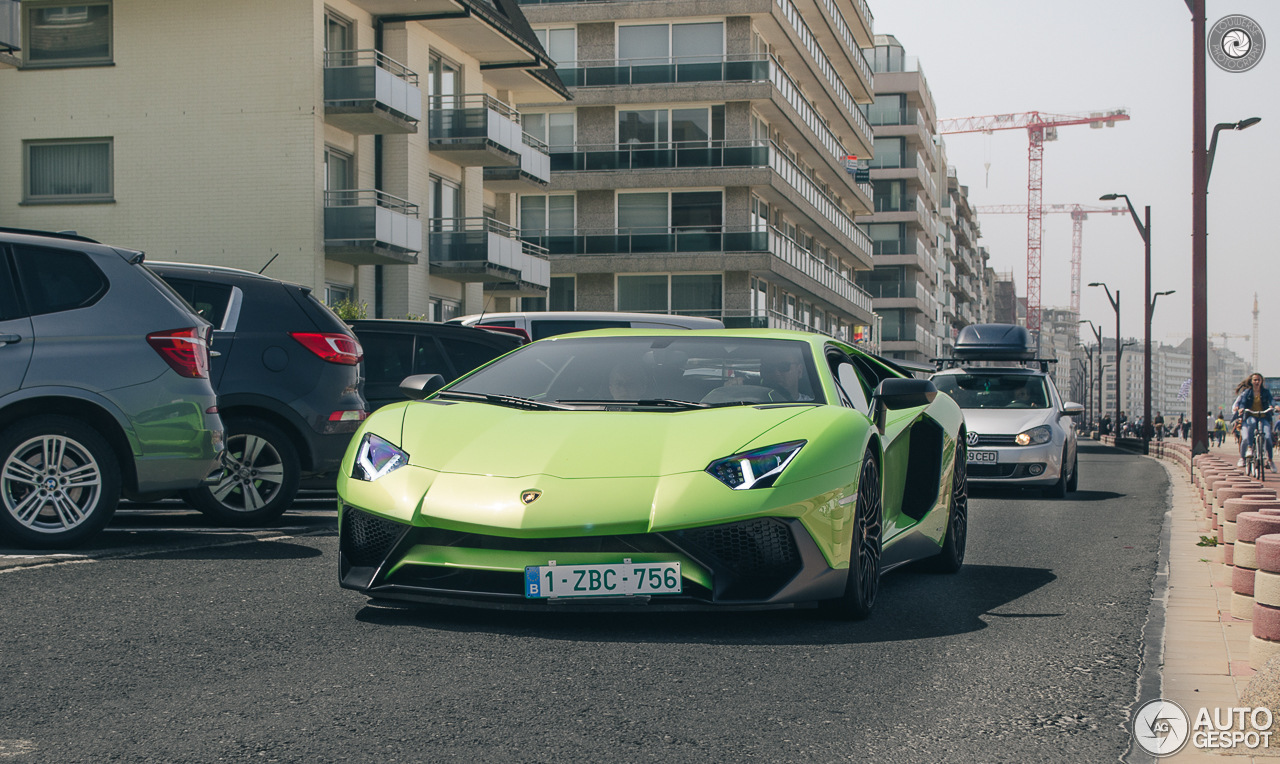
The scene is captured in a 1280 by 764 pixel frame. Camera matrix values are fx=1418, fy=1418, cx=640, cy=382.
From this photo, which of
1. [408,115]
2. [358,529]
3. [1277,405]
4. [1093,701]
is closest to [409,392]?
[358,529]

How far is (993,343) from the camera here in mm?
23156

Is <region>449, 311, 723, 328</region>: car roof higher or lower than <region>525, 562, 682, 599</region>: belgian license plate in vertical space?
higher

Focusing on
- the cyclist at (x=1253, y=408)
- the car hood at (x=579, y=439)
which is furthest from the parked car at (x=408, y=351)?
the cyclist at (x=1253, y=408)

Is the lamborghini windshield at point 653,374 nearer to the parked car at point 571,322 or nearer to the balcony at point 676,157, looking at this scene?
the parked car at point 571,322

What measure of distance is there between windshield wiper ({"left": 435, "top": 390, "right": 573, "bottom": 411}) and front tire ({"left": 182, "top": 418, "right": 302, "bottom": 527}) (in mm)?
3317

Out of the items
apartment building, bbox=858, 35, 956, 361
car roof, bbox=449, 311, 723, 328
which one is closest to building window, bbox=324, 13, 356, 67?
car roof, bbox=449, 311, 723, 328

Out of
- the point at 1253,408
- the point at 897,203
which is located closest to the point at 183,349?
the point at 1253,408

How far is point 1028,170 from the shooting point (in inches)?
7279

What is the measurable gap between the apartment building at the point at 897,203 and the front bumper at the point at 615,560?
85.9m

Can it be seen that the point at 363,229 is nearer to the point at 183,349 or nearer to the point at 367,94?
the point at 367,94

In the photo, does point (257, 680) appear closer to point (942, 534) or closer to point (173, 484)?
point (173, 484)

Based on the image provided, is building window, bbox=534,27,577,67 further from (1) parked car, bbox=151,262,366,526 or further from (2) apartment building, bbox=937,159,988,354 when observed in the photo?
(2) apartment building, bbox=937,159,988,354

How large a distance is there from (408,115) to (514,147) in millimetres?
6460

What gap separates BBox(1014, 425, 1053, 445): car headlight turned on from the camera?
15.2 m
